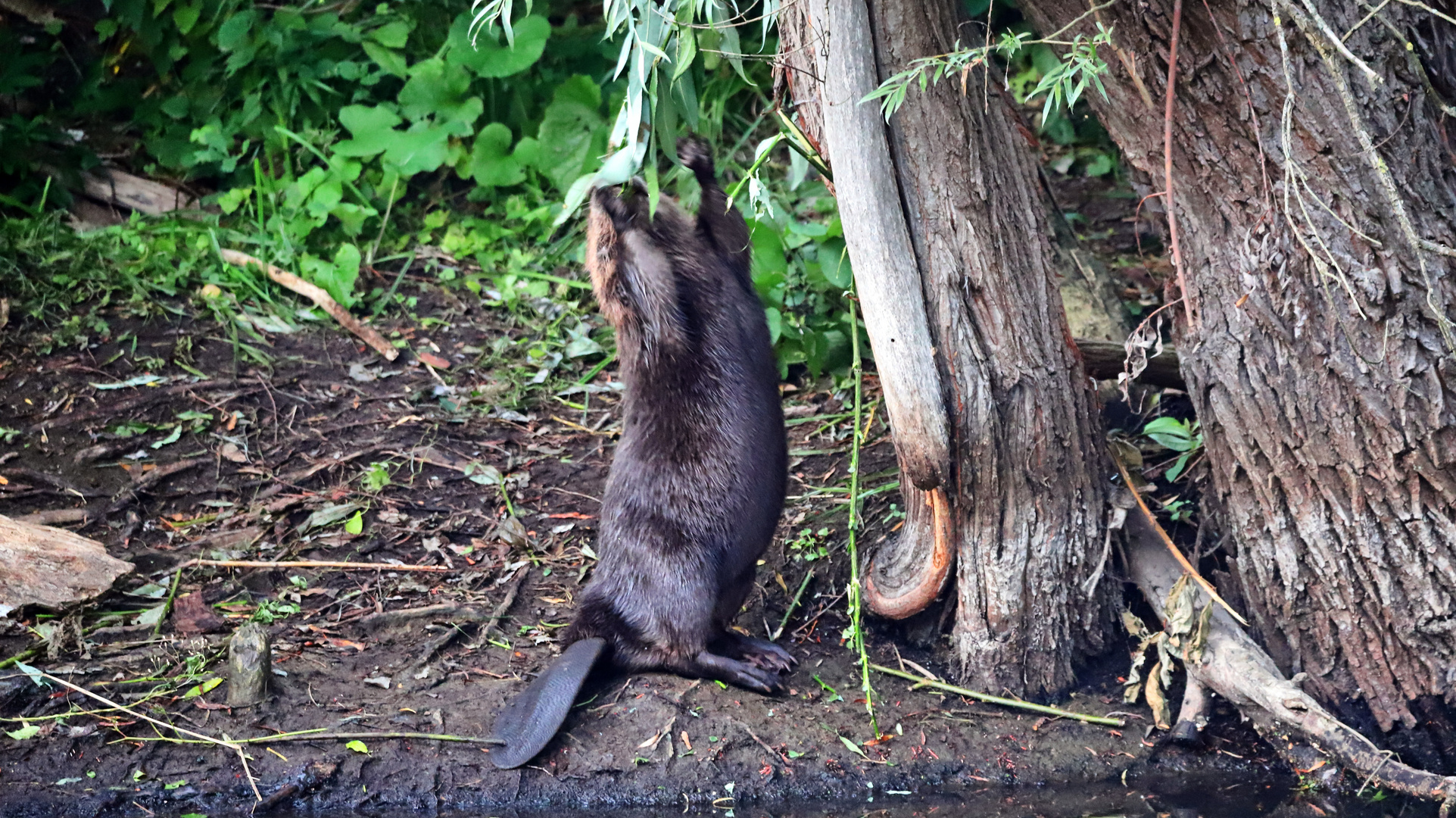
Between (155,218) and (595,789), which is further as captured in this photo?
(155,218)

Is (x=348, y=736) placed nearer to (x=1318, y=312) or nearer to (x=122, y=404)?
(x=122, y=404)

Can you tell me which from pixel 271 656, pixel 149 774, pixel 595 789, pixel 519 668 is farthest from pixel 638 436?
pixel 149 774

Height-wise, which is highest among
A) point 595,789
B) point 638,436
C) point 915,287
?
point 915,287

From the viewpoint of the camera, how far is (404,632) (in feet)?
10.7

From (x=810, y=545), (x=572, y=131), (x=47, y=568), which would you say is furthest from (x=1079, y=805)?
(x=572, y=131)

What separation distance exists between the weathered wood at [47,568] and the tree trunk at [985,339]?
6.83ft

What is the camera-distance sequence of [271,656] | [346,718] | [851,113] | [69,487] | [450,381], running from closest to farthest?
[851,113], [346,718], [271,656], [69,487], [450,381]

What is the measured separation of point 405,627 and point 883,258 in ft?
5.31

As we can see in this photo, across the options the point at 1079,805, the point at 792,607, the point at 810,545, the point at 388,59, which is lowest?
the point at 1079,805

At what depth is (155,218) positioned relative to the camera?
508 centimetres

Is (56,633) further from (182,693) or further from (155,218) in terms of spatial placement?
A: (155,218)

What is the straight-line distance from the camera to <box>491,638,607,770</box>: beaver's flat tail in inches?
107

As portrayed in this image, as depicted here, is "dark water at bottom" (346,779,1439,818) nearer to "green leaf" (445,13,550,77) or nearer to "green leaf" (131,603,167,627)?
"green leaf" (131,603,167,627)

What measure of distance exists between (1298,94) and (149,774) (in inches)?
109
